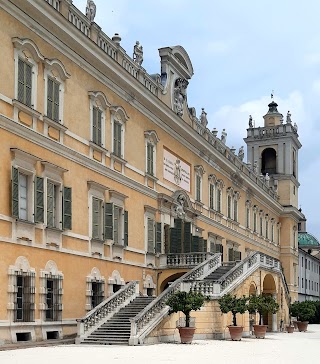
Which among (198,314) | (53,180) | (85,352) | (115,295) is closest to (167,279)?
(198,314)

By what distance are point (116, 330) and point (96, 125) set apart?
780cm

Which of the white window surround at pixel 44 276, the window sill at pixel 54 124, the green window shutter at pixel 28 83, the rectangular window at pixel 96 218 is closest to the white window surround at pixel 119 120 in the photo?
the rectangular window at pixel 96 218

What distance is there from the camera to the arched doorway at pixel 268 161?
65562mm

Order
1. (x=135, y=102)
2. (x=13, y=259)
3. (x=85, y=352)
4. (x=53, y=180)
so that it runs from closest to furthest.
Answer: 1. (x=85, y=352)
2. (x=13, y=259)
3. (x=53, y=180)
4. (x=135, y=102)

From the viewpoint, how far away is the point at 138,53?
32.0 meters

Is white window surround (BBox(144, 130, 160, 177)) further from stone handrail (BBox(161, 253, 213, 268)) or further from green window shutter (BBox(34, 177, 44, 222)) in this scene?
green window shutter (BBox(34, 177, 44, 222))

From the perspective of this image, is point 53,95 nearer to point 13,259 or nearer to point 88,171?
point 88,171

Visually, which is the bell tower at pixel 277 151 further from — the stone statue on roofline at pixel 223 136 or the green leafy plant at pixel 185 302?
the green leafy plant at pixel 185 302

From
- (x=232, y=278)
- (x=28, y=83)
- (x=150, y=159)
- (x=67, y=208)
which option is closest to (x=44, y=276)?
(x=67, y=208)

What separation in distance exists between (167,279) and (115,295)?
7.15 m

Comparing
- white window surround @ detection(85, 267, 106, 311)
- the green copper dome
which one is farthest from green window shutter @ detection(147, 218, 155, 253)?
the green copper dome

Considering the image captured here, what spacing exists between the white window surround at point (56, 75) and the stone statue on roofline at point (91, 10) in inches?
129

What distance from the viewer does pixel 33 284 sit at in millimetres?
22016

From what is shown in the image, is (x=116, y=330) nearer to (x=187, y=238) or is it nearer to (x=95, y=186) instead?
(x=95, y=186)
